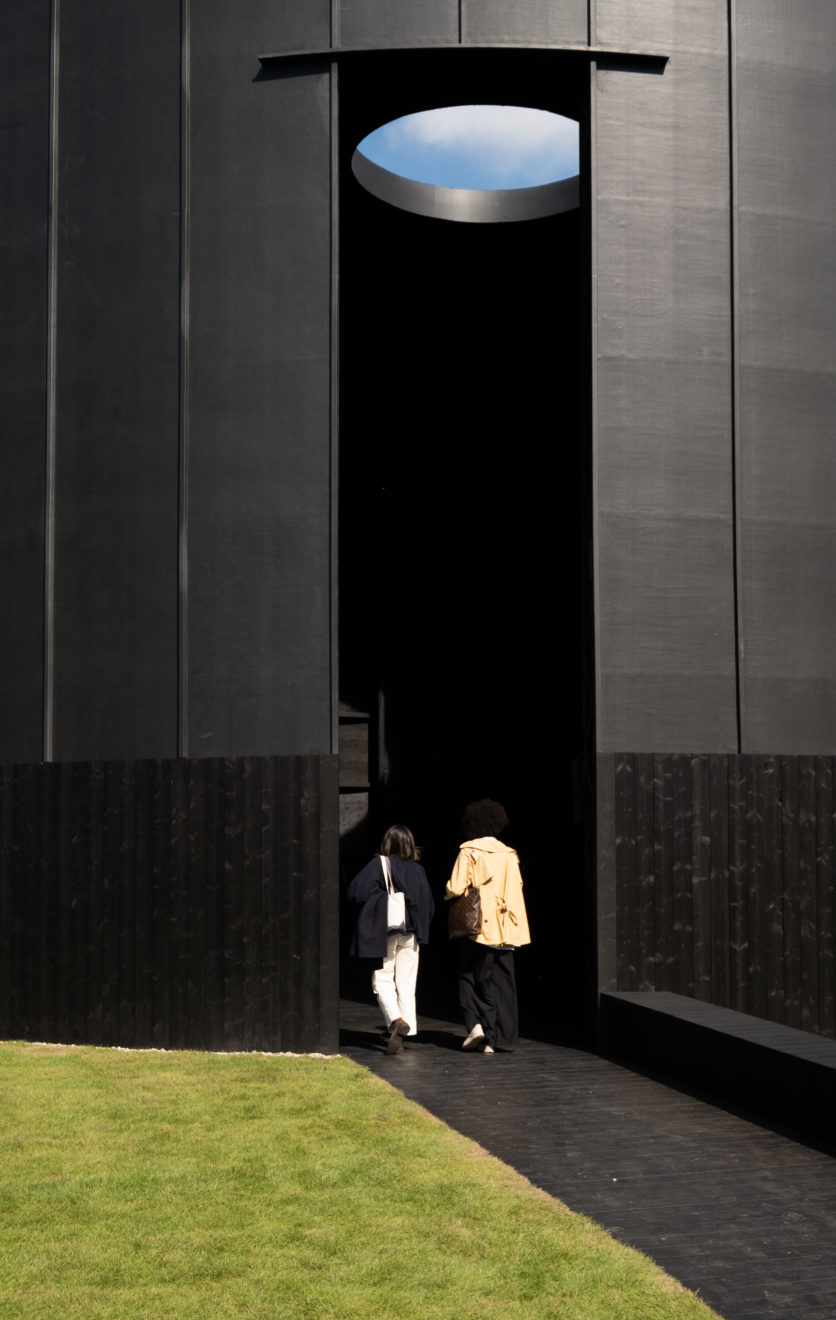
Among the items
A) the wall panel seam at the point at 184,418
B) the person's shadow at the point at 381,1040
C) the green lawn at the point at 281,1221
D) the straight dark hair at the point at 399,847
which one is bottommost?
the person's shadow at the point at 381,1040

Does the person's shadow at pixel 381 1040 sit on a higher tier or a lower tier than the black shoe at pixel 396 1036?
lower

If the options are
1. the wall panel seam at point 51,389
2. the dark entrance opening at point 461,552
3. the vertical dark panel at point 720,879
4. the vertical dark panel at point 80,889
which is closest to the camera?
the vertical dark panel at point 720,879

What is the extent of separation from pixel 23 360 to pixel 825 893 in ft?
27.7

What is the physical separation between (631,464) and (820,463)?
1805 mm

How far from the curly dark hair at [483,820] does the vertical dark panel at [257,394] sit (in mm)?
1368

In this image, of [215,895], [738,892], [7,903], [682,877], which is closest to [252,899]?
[215,895]

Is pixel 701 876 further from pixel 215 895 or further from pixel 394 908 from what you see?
pixel 215 895

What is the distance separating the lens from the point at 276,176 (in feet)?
42.0

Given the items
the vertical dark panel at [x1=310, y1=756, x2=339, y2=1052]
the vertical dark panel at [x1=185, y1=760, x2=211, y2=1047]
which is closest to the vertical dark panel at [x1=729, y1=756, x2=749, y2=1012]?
the vertical dark panel at [x1=310, y1=756, x2=339, y2=1052]

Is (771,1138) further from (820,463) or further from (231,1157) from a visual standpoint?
(820,463)

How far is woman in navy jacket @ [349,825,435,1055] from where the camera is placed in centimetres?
1198

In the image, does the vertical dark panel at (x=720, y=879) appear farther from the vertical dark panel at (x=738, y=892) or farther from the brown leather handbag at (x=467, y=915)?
the brown leather handbag at (x=467, y=915)

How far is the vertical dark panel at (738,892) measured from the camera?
1230 cm

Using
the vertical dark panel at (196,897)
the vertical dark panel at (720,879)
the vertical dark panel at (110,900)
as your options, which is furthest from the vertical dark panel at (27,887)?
the vertical dark panel at (720,879)
